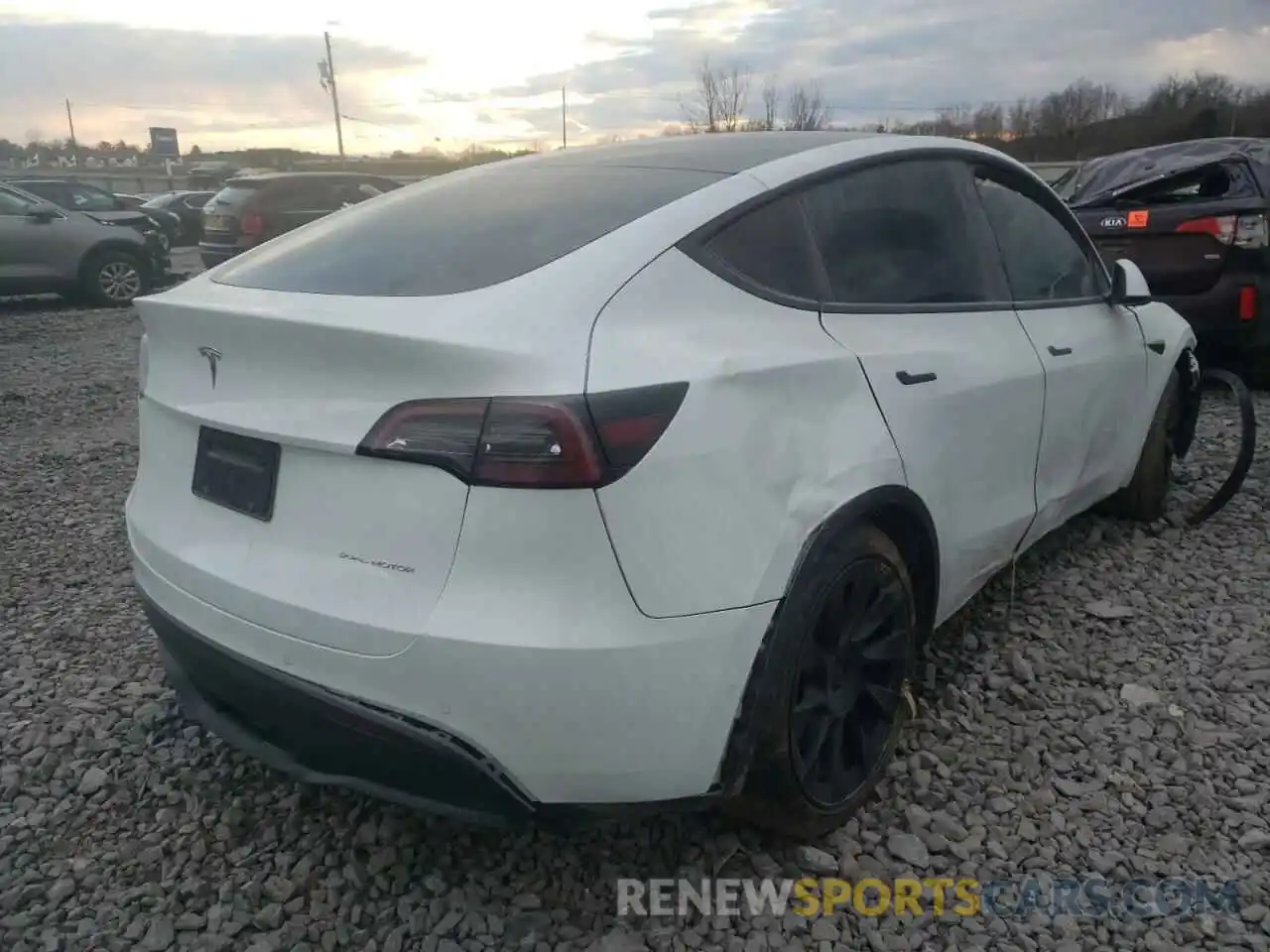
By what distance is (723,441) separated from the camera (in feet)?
6.16

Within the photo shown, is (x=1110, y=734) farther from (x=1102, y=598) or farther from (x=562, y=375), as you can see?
(x=562, y=375)

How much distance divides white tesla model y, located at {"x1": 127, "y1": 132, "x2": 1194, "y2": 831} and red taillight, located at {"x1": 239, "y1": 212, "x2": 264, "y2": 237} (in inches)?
442

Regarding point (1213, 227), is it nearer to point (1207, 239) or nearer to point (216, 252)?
point (1207, 239)

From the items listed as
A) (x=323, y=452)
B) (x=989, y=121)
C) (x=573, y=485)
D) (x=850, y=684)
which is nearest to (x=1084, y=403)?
(x=850, y=684)

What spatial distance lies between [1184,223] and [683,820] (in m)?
5.01

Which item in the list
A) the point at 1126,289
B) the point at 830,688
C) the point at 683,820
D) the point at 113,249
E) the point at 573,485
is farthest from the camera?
the point at 113,249

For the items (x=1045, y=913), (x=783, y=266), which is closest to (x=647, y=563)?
(x=783, y=266)

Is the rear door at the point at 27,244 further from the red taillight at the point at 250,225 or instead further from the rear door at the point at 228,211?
the red taillight at the point at 250,225

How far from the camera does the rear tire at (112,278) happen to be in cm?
1210

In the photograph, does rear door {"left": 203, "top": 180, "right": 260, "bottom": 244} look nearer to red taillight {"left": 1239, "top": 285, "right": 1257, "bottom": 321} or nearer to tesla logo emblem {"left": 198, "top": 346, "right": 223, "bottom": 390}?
red taillight {"left": 1239, "top": 285, "right": 1257, "bottom": 321}

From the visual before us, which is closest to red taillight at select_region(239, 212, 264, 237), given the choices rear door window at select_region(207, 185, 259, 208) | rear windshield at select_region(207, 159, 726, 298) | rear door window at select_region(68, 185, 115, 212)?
rear door window at select_region(207, 185, 259, 208)

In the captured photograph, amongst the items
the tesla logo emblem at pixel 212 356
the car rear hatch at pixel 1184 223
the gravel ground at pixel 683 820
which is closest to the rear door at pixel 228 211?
the gravel ground at pixel 683 820

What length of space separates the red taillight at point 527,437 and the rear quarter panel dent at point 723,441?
0.04 meters

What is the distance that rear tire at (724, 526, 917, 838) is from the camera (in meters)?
2.00
